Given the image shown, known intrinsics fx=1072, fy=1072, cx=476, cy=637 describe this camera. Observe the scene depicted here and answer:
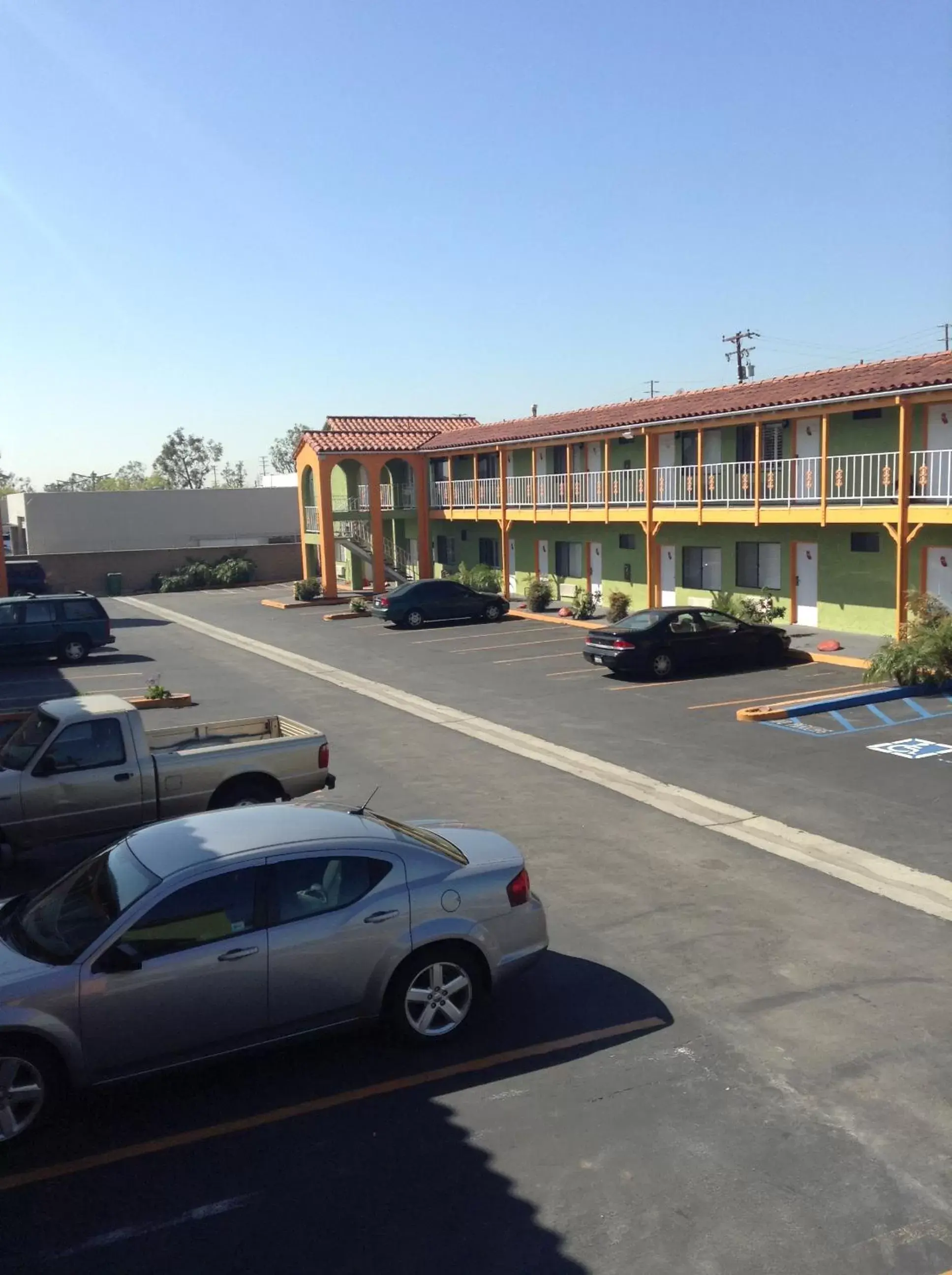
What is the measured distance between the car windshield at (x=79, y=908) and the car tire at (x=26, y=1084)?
0.45 meters

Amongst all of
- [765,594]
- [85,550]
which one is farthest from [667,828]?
[85,550]

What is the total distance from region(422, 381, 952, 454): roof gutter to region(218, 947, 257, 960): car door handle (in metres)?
18.3

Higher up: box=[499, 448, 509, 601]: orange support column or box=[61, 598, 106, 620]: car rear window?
box=[499, 448, 509, 601]: orange support column

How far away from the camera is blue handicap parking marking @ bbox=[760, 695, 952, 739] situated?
16.1 metres

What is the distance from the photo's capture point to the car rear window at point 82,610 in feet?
86.5

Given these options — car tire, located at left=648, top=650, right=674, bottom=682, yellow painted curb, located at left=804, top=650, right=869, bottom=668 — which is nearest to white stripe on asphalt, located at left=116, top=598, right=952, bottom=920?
car tire, located at left=648, top=650, right=674, bottom=682

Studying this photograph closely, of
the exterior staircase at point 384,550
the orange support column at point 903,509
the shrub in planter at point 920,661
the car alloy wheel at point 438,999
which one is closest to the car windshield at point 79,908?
the car alloy wheel at point 438,999

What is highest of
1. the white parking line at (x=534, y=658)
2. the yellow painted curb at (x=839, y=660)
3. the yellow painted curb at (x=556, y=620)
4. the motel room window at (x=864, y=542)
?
the motel room window at (x=864, y=542)

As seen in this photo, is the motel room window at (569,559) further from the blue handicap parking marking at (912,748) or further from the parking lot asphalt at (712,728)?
the blue handicap parking marking at (912,748)

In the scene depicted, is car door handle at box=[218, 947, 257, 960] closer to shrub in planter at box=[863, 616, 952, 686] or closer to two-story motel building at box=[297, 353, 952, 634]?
shrub in planter at box=[863, 616, 952, 686]

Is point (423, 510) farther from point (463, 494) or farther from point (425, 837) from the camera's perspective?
→ point (425, 837)

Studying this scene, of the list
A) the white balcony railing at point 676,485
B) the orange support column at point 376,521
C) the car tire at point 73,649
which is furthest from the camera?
the orange support column at point 376,521

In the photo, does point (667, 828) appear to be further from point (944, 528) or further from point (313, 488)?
point (313, 488)

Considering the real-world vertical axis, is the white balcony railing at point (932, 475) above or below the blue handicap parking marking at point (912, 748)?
above
